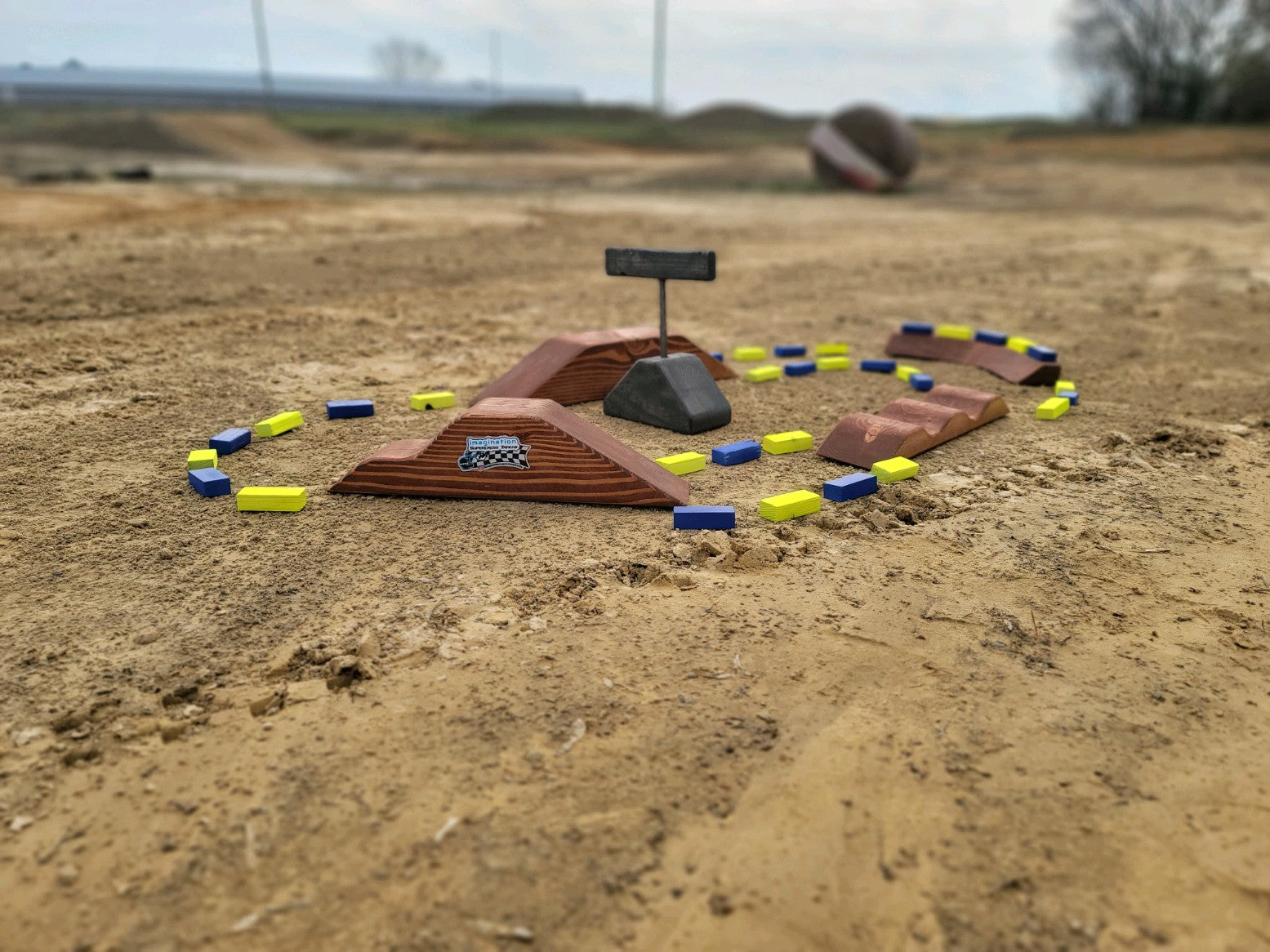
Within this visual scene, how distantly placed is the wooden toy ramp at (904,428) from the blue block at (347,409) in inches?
109

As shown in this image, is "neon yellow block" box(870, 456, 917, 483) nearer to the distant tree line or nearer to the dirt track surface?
the dirt track surface

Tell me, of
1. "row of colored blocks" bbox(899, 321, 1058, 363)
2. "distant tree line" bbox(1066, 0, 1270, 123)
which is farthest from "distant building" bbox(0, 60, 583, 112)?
"row of colored blocks" bbox(899, 321, 1058, 363)

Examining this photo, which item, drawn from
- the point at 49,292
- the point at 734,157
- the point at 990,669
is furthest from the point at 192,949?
the point at 734,157

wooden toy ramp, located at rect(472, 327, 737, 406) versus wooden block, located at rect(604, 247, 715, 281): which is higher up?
wooden block, located at rect(604, 247, 715, 281)

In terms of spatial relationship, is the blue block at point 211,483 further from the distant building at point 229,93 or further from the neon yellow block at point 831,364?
the distant building at point 229,93

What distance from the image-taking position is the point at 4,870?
2.32 m

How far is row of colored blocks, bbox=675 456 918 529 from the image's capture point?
13.7 feet

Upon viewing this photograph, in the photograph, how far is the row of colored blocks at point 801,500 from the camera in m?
4.17

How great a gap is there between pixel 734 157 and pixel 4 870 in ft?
103

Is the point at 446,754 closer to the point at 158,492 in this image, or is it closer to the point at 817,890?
the point at 817,890

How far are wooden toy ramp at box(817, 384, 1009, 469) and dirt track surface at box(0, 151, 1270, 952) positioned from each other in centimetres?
14

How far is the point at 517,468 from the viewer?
4457 millimetres

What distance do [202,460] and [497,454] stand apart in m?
1.58

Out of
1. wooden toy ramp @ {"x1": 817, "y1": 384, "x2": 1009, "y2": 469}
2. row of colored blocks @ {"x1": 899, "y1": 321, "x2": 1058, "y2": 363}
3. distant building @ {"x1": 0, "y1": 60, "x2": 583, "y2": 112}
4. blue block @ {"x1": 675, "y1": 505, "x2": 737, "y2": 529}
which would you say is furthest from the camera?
distant building @ {"x1": 0, "y1": 60, "x2": 583, "y2": 112}
